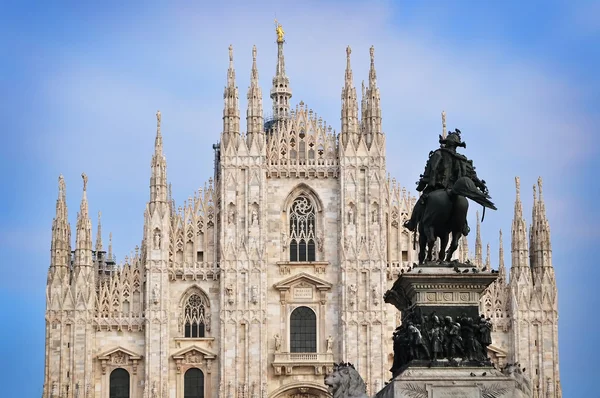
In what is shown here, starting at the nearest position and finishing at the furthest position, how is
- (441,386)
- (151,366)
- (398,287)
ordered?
(441,386), (398,287), (151,366)

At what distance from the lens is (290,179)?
57.2 meters

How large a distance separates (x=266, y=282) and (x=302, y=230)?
2.87 meters

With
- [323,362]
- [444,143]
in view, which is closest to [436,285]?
[444,143]

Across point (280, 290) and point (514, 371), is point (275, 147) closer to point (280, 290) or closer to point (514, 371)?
Result: point (280, 290)

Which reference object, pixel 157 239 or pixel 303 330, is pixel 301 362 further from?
pixel 157 239

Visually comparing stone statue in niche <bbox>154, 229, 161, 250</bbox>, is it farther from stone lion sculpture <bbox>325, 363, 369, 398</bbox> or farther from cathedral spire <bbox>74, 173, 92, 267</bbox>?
stone lion sculpture <bbox>325, 363, 369, 398</bbox>

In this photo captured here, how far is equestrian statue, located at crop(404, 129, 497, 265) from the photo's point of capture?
2156 centimetres

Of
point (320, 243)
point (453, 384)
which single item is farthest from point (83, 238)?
point (453, 384)

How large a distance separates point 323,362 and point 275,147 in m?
9.59

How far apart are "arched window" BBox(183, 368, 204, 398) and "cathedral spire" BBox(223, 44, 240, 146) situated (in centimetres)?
996

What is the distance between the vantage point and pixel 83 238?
185 feet

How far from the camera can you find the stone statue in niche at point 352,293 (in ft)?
183

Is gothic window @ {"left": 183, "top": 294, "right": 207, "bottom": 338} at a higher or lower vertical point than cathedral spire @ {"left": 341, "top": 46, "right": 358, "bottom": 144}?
lower

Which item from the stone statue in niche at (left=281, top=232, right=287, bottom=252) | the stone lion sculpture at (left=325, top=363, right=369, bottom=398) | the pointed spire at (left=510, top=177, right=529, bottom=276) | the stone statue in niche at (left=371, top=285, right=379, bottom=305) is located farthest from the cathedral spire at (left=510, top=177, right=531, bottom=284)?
the stone lion sculpture at (left=325, top=363, right=369, bottom=398)
